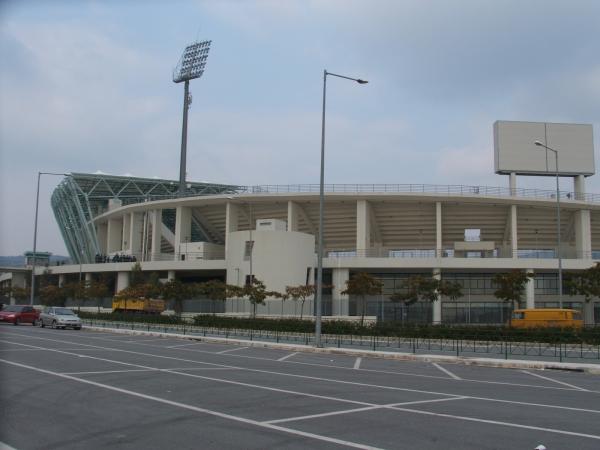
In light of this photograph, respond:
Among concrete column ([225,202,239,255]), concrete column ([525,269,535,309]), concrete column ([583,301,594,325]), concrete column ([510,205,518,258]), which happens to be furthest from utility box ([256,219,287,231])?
concrete column ([583,301,594,325])

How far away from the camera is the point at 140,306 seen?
180 feet

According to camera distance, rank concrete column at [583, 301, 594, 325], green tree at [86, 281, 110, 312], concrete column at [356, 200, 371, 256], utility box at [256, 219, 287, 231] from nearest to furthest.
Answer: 1. utility box at [256, 219, 287, 231]
2. concrete column at [583, 301, 594, 325]
3. concrete column at [356, 200, 371, 256]
4. green tree at [86, 281, 110, 312]

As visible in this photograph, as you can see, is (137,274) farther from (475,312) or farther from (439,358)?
(439,358)

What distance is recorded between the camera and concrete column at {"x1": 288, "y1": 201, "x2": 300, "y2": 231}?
58688 mm

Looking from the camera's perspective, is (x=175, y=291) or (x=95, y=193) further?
(x=95, y=193)

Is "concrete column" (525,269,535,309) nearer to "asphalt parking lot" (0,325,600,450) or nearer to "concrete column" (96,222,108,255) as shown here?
"asphalt parking lot" (0,325,600,450)

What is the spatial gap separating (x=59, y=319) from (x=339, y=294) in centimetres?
2330

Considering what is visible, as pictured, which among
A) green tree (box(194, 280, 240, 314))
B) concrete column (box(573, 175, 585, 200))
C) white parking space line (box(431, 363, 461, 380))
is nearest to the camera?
white parking space line (box(431, 363, 461, 380))

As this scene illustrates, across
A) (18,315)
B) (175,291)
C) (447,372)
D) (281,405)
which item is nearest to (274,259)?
(175,291)

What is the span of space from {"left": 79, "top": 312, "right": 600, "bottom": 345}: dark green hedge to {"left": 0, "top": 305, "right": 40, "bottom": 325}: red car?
Result: 11.9 metres

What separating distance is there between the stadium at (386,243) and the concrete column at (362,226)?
0.33 ft

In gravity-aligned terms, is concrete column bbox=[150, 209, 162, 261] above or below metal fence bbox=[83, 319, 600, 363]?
above

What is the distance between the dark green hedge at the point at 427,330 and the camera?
103 feet

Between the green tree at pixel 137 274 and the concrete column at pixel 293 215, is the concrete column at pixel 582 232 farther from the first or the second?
the green tree at pixel 137 274
